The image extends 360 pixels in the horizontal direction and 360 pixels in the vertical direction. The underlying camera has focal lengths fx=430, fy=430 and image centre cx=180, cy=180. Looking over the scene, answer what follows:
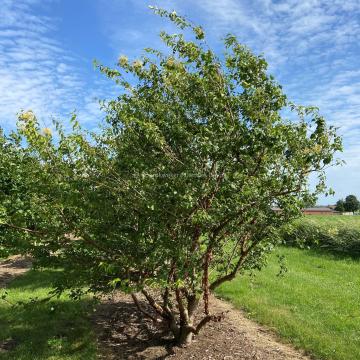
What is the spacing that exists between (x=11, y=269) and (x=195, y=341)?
10.5m

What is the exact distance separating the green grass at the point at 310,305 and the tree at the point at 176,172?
2803 millimetres

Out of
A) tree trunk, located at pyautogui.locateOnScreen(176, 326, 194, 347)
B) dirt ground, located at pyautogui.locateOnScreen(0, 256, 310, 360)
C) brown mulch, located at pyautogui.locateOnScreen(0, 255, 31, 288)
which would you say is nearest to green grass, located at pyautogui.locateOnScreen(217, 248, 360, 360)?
dirt ground, located at pyautogui.locateOnScreen(0, 256, 310, 360)

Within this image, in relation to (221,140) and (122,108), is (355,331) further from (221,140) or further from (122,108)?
(122,108)

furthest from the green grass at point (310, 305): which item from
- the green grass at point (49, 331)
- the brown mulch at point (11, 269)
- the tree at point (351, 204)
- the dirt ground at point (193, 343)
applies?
the tree at point (351, 204)

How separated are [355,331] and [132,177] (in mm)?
5687

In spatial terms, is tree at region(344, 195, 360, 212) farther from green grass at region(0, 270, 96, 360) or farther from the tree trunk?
the tree trunk

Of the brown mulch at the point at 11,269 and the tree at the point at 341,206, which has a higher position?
the tree at the point at 341,206

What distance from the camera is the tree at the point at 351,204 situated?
6769cm

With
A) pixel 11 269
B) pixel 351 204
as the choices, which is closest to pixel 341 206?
pixel 351 204

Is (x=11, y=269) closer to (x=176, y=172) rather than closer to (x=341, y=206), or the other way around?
(x=176, y=172)

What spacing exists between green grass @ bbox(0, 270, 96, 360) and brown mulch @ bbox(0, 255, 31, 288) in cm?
315

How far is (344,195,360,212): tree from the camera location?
222 ft

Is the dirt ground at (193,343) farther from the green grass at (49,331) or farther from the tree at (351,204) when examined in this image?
the tree at (351,204)

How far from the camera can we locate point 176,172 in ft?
17.4
